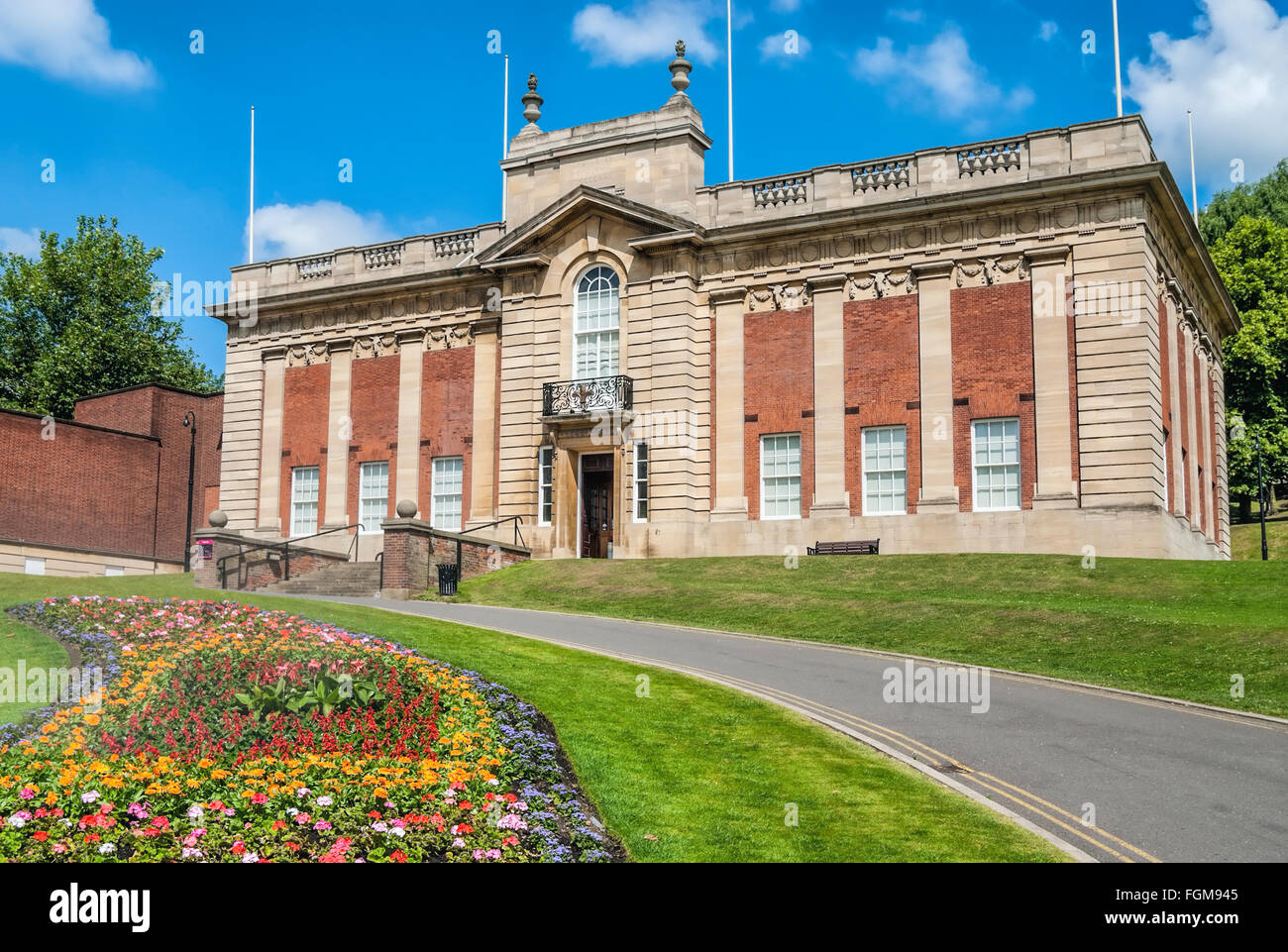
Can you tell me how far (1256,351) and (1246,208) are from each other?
11.5m

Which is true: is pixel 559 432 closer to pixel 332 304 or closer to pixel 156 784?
pixel 332 304

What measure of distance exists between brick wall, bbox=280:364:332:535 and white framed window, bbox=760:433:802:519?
14800mm

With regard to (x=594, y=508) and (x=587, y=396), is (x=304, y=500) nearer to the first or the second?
(x=594, y=508)

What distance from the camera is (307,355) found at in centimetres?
4181

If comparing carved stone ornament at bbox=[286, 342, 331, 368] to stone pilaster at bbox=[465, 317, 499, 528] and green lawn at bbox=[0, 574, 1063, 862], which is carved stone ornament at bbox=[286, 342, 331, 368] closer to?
stone pilaster at bbox=[465, 317, 499, 528]

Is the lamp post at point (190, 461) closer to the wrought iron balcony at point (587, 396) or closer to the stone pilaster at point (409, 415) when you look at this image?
the stone pilaster at point (409, 415)

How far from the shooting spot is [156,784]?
9.30m

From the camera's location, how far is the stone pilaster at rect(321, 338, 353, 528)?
131 feet

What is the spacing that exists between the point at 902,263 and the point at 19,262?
137 feet

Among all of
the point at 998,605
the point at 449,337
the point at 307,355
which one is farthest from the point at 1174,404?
the point at 307,355

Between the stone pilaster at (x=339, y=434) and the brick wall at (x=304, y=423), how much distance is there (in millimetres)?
259

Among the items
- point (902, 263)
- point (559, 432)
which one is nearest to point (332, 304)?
point (559, 432)
